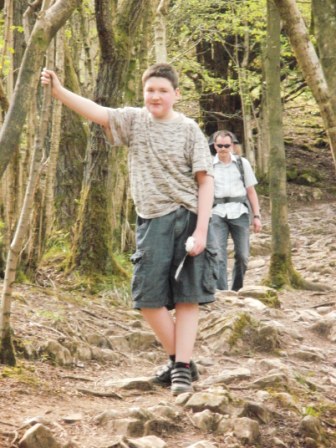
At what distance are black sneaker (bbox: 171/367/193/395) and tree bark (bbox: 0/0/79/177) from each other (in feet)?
5.69

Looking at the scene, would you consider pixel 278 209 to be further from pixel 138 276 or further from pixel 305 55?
pixel 138 276

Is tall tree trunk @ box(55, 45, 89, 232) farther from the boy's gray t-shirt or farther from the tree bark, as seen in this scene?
the tree bark

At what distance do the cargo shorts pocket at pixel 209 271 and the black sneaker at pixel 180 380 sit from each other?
508mm

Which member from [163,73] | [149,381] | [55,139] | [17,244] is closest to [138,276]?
[149,381]

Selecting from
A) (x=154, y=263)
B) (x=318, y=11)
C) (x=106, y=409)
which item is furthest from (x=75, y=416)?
(x=318, y=11)

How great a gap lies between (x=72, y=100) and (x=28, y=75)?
72 cm

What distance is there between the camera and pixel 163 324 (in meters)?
4.66

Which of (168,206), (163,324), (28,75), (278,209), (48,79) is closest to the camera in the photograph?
(28,75)

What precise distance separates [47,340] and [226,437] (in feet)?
5.48

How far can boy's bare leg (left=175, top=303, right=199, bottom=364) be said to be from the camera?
15.2 ft

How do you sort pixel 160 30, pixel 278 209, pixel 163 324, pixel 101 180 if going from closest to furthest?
pixel 163 324 < pixel 101 180 < pixel 160 30 < pixel 278 209

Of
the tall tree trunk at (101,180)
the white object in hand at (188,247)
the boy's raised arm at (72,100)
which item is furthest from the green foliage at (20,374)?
the tall tree trunk at (101,180)

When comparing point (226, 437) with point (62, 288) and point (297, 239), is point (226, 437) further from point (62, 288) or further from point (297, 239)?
point (297, 239)

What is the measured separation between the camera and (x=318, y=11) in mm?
6664
